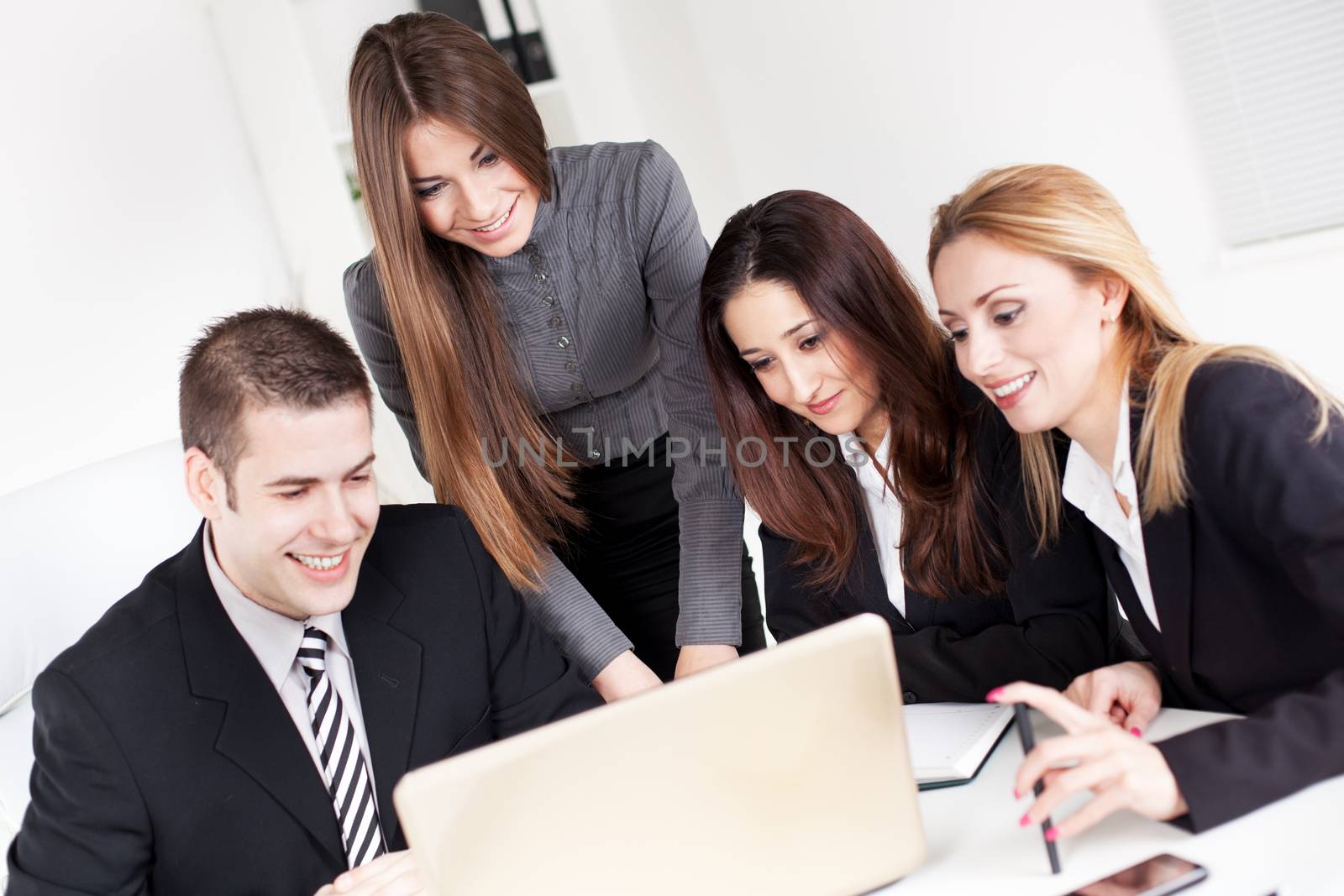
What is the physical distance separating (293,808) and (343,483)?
40cm

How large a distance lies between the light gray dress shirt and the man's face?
3 centimetres

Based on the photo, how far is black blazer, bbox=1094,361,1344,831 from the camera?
1078 millimetres

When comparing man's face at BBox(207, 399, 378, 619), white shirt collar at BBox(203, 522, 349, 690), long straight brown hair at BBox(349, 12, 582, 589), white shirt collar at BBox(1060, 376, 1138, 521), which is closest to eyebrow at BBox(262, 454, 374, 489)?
man's face at BBox(207, 399, 378, 619)

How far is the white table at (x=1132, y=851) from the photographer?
982mm

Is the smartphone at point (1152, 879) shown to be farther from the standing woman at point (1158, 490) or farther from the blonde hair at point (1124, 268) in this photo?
the blonde hair at point (1124, 268)

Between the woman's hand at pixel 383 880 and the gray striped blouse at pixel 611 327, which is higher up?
the gray striped blouse at pixel 611 327

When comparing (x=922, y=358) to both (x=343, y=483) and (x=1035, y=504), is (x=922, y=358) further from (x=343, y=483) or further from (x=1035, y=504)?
(x=343, y=483)

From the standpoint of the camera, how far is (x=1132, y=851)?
106cm

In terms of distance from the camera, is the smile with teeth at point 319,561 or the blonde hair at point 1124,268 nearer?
the blonde hair at point 1124,268

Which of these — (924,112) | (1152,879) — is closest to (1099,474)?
(1152,879)

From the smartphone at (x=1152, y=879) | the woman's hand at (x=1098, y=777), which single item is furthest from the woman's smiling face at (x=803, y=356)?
the smartphone at (x=1152, y=879)

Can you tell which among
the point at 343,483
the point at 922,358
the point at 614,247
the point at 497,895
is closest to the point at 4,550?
the point at 343,483

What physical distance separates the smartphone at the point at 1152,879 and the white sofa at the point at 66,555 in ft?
4.86

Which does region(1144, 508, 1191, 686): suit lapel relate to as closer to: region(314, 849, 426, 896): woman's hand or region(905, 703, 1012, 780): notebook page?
region(905, 703, 1012, 780): notebook page
